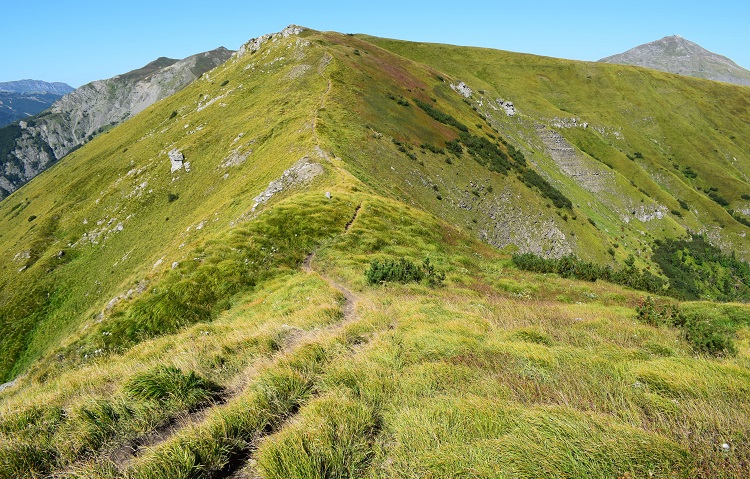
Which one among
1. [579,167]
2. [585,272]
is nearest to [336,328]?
[585,272]

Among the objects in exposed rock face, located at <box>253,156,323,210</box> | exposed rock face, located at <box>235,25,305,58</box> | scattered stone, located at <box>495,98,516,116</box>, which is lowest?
exposed rock face, located at <box>253,156,323,210</box>

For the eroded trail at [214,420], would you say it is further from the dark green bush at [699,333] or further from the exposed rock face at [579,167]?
the exposed rock face at [579,167]

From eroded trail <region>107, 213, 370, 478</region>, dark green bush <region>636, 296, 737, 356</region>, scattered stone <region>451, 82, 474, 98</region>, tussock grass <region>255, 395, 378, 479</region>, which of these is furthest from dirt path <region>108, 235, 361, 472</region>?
scattered stone <region>451, 82, 474, 98</region>

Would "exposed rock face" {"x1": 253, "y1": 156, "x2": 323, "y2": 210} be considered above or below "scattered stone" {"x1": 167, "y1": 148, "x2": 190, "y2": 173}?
below

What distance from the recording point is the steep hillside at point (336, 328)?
473 centimetres

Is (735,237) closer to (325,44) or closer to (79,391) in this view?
(325,44)

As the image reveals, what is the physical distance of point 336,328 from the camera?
10.4 metres

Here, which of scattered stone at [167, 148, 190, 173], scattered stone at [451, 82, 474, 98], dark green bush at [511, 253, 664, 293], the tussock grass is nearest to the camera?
the tussock grass

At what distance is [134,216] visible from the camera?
52812mm

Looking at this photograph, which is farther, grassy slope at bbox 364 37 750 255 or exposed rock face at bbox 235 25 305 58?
grassy slope at bbox 364 37 750 255

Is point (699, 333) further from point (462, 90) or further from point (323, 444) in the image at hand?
point (462, 90)

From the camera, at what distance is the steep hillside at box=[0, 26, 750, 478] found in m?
4.73

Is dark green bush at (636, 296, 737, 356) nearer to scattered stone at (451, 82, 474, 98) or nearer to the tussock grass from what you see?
the tussock grass

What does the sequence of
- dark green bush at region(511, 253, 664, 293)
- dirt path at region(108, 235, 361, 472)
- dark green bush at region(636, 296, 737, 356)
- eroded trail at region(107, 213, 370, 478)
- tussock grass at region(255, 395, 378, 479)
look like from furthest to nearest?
dark green bush at region(511, 253, 664, 293) → dark green bush at region(636, 296, 737, 356) → dirt path at region(108, 235, 361, 472) → eroded trail at region(107, 213, 370, 478) → tussock grass at region(255, 395, 378, 479)
